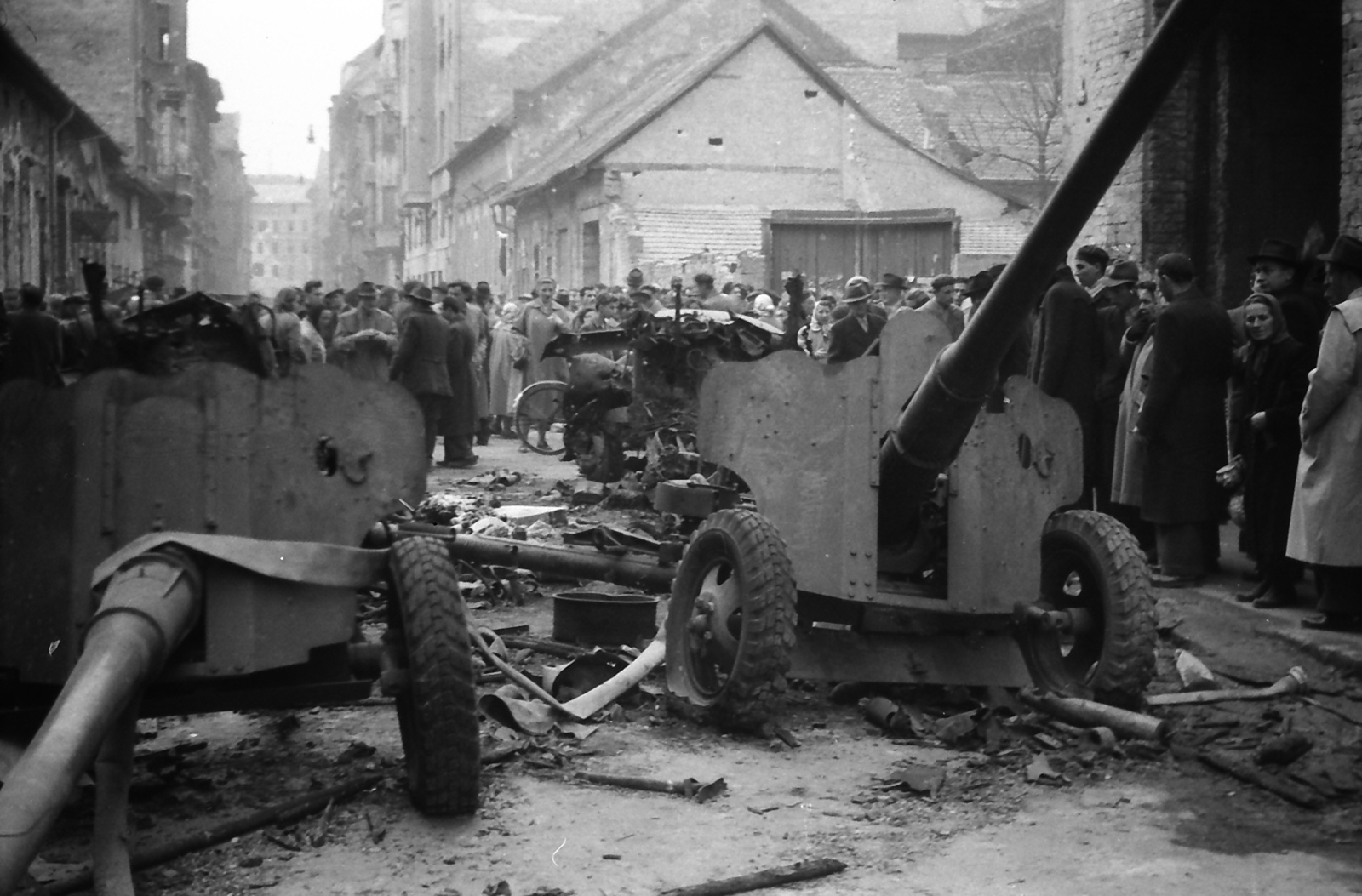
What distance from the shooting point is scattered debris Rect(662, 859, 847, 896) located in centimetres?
467

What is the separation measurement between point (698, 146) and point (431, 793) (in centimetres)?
3222

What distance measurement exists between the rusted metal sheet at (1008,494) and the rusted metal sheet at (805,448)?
0.40m

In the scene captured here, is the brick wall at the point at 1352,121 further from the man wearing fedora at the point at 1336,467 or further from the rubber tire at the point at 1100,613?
the rubber tire at the point at 1100,613

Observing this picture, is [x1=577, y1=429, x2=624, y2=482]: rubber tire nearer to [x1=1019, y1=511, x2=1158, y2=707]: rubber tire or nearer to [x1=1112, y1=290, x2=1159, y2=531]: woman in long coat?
[x1=1112, y1=290, x2=1159, y2=531]: woman in long coat

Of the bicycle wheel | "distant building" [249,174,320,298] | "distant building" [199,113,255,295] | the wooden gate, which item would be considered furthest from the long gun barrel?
"distant building" [249,174,320,298]

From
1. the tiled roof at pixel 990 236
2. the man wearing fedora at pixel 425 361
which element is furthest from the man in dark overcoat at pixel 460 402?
the tiled roof at pixel 990 236

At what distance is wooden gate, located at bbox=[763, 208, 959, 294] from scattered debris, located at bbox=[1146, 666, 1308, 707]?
26.9m

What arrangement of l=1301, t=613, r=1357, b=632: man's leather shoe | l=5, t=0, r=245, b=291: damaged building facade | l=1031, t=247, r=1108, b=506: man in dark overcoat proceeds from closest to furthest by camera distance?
l=1301, t=613, r=1357, b=632: man's leather shoe < l=1031, t=247, r=1108, b=506: man in dark overcoat < l=5, t=0, r=245, b=291: damaged building facade

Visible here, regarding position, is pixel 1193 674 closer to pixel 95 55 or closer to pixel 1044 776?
pixel 1044 776

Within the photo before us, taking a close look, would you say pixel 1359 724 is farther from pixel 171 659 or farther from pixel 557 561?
pixel 171 659

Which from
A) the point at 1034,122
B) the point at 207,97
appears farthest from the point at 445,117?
the point at 1034,122

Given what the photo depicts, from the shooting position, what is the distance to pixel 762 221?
3406cm

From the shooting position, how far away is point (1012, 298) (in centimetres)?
591

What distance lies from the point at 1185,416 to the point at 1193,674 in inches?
99.9
